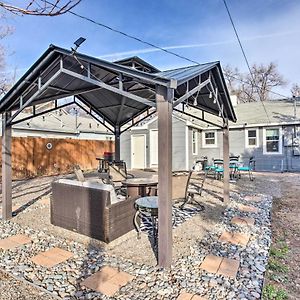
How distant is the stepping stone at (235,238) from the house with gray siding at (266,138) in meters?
10.4

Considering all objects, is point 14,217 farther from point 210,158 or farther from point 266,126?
point 266,126

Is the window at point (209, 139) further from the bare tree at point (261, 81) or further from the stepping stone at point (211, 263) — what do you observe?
the bare tree at point (261, 81)

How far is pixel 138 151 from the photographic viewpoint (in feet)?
50.5

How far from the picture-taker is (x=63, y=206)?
4527 mm

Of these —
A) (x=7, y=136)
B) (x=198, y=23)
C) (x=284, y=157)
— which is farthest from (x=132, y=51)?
(x=284, y=157)

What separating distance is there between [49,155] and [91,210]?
31.4 feet

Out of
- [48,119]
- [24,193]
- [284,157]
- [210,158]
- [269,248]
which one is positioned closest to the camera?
[269,248]

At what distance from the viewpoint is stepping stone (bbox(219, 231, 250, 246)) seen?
3990 millimetres

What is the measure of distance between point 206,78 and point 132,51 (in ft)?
16.9

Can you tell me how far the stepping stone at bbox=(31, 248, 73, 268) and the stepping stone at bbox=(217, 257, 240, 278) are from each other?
2.06m

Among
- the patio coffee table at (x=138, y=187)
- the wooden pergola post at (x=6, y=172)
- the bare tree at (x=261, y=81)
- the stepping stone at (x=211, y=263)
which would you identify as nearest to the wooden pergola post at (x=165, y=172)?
the stepping stone at (x=211, y=263)

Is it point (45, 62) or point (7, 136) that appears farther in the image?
point (7, 136)

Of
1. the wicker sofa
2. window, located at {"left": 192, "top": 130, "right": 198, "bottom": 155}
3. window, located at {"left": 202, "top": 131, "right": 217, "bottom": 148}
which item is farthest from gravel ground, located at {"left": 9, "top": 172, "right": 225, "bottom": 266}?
window, located at {"left": 202, "top": 131, "right": 217, "bottom": 148}

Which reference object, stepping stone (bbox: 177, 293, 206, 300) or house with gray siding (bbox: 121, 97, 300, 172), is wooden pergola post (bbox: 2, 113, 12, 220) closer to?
stepping stone (bbox: 177, 293, 206, 300)
